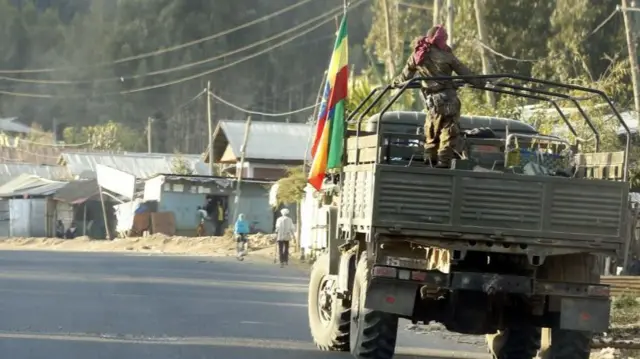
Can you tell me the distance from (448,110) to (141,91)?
7596 centimetres

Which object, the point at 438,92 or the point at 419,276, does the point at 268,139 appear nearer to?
the point at 438,92

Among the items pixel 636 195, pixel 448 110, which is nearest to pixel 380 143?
pixel 448 110

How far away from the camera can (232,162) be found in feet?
196

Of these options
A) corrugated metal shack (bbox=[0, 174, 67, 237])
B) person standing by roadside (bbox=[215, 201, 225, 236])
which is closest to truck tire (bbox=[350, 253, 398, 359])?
person standing by roadside (bbox=[215, 201, 225, 236])

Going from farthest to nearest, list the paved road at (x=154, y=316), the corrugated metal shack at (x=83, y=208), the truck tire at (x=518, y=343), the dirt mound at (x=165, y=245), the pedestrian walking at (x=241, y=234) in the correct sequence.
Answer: the corrugated metal shack at (x=83, y=208)
the dirt mound at (x=165, y=245)
the pedestrian walking at (x=241, y=234)
the truck tire at (x=518, y=343)
the paved road at (x=154, y=316)

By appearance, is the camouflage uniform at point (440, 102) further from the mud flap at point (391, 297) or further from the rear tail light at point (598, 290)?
the rear tail light at point (598, 290)

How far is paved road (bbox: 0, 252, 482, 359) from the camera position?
39.9ft

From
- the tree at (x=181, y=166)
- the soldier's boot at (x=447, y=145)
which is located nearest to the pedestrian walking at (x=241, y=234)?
the soldier's boot at (x=447, y=145)

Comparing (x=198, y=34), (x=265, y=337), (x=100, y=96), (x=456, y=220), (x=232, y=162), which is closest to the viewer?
(x=456, y=220)

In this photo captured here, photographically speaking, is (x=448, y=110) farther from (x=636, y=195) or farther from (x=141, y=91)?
(x=141, y=91)

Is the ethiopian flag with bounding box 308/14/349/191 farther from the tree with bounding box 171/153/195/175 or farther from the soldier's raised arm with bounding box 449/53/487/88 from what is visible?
the tree with bounding box 171/153/195/175

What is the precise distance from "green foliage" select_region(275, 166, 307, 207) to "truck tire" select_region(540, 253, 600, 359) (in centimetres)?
2524

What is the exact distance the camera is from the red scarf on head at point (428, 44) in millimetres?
11656

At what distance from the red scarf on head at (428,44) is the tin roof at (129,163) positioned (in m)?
58.7
